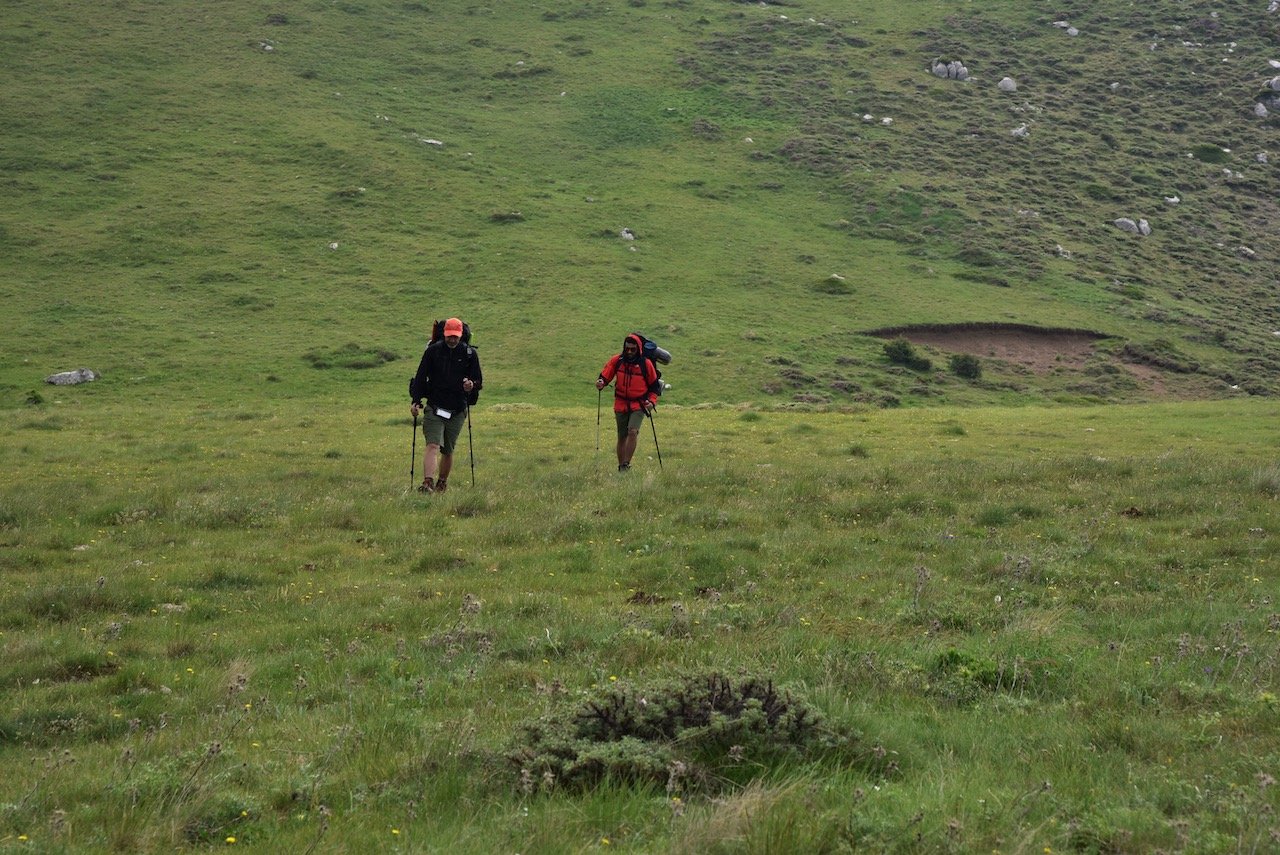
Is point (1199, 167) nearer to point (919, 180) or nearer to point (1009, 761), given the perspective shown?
point (919, 180)

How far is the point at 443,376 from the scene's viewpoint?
61.6ft

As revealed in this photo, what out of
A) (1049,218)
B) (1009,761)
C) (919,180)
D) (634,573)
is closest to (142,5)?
(919,180)

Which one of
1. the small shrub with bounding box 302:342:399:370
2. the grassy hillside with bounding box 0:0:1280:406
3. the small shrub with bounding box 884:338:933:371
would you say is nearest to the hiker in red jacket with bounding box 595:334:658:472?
the grassy hillside with bounding box 0:0:1280:406

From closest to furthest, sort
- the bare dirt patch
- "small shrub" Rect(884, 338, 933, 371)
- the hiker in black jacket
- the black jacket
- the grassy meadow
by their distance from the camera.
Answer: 1. the grassy meadow
2. the hiker in black jacket
3. the black jacket
4. "small shrub" Rect(884, 338, 933, 371)
5. the bare dirt patch

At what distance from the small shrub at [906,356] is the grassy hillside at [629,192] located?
2.94 ft

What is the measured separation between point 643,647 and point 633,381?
1276 centimetres

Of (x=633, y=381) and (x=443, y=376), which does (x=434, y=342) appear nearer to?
(x=443, y=376)

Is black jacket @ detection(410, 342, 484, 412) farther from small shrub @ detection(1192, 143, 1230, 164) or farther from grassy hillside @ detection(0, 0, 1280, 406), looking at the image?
small shrub @ detection(1192, 143, 1230, 164)

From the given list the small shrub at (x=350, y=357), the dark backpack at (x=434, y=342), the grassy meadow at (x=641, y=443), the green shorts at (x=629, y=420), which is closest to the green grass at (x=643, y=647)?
the grassy meadow at (x=641, y=443)

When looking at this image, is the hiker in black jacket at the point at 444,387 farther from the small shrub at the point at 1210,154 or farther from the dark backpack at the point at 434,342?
the small shrub at the point at 1210,154

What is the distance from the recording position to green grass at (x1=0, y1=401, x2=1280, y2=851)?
5.34m

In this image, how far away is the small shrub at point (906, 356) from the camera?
54.1m

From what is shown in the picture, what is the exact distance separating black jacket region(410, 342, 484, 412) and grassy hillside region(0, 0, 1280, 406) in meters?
25.5

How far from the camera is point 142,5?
327 ft
